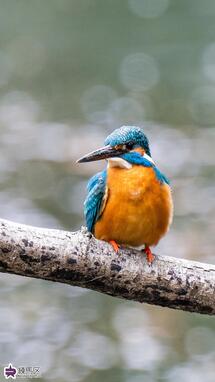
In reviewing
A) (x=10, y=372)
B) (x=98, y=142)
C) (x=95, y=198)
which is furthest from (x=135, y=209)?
(x=98, y=142)

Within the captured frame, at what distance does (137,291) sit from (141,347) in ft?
9.94

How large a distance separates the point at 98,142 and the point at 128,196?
5.28 metres

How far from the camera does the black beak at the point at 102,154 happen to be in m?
5.16

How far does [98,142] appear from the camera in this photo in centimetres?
1038

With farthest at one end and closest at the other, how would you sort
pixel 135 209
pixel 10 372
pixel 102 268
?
pixel 10 372
pixel 135 209
pixel 102 268

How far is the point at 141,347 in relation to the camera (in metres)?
7.78

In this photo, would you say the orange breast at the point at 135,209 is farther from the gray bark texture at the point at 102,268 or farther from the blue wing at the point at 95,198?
the gray bark texture at the point at 102,268

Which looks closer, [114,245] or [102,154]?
[114,245]

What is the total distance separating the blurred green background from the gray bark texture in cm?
260

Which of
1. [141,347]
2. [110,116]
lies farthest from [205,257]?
[110,116]

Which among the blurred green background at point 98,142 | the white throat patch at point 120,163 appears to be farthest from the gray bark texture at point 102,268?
the blurred green background at point 98,142

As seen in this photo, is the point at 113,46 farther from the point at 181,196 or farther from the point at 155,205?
the point at 155,205

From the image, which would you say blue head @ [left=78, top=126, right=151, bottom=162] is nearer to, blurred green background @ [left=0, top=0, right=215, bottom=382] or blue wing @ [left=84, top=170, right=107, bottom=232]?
blue wing @ [left=84, top=170, right=107, bottom=232]

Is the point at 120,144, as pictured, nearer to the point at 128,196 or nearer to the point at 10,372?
the point at 128,196
